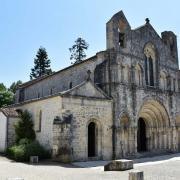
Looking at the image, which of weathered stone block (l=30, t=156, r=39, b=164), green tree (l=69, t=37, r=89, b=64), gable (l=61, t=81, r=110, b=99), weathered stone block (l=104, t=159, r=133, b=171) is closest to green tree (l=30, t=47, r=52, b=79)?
green tree (l=69, t=37, r=89, b=64)

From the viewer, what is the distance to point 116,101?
941 inches

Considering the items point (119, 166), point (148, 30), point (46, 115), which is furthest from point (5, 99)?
point (119, 166)

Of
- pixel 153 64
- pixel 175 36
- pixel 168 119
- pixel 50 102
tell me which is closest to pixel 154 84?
pixel 153 64

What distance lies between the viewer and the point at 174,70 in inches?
1238

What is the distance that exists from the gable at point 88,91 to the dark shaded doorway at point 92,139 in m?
Result: 2.40

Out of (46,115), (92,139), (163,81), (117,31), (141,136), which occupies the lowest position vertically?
(141,136)

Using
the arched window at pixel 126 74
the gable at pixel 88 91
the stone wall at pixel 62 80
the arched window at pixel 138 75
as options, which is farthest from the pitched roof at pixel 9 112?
the arched window at pixel 138 75

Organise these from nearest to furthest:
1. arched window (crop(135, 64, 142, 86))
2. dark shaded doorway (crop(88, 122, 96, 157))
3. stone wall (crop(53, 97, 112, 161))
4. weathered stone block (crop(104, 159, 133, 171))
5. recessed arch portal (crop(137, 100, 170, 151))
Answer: weathered stone block (crop(104, 159, 133, 171)) < stone wall (crop(53, 97, 112, 161)) < dark shaded doorway (crop(88, 122, 96, 157)) < arched window (crop(135, 64, 142, 86)) < recessed arch portal (crop(137, 100, 170, 151))

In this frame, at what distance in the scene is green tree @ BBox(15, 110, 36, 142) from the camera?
23.7 m

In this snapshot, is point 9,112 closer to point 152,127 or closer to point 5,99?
point 152,127

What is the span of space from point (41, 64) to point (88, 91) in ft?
121

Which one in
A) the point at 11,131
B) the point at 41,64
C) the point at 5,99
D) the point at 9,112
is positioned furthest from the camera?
the point at 41,64

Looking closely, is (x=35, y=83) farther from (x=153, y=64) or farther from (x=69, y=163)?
(x=69, y=163)

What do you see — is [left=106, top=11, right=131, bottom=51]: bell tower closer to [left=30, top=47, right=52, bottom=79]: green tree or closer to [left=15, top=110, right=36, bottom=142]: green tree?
[left=15, top=110, right=36, bottom=142]: green tree
